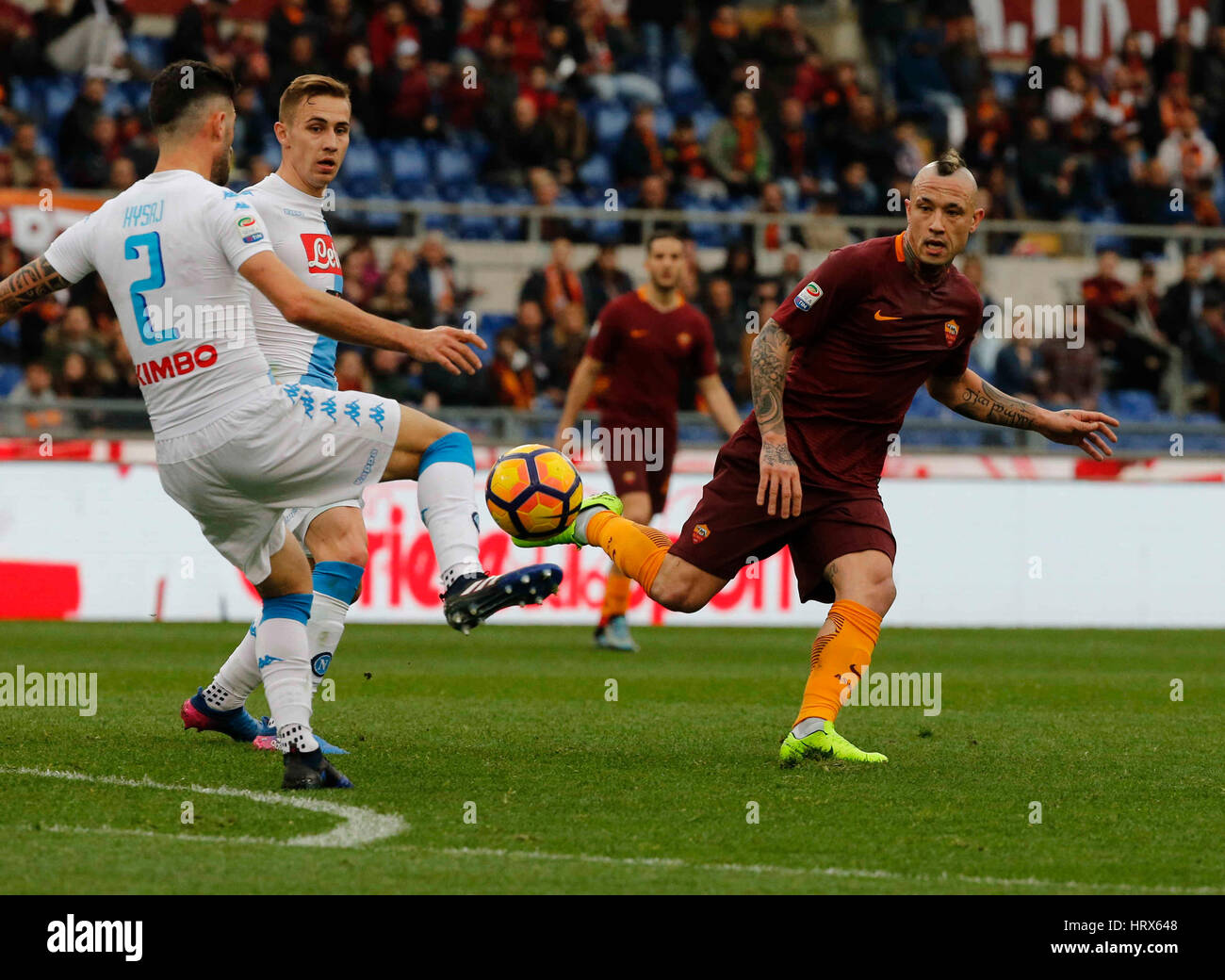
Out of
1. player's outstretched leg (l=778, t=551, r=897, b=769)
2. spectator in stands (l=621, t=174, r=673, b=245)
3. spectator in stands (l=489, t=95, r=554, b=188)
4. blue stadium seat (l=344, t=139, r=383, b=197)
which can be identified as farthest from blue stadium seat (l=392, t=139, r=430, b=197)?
player's outstretched leg (l=778, t=551, r=897, b=769)

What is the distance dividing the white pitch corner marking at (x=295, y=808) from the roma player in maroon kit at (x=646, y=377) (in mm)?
6134

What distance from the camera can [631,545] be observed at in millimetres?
7137

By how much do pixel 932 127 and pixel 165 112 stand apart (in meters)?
16.1

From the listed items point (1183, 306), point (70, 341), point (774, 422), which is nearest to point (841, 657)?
point (774, 422)

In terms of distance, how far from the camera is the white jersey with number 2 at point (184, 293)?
5.46 meters

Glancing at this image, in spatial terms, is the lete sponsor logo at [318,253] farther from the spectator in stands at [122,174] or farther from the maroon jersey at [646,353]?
the spectator in stands at [122,174]

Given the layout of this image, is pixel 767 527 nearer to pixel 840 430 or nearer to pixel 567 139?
pixel 840 430

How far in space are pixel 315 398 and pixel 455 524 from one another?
23.2 inches

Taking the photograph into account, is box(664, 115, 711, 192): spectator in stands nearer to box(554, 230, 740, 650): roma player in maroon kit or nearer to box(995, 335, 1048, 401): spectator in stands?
box(995, 335, 1048, 401): spectator in stands

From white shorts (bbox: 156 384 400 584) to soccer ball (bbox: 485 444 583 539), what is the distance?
95cm

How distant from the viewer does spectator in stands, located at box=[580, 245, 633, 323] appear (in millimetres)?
16031

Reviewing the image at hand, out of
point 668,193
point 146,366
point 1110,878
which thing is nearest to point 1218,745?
point 1110,878

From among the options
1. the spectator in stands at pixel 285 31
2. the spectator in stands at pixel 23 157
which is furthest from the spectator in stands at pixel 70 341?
the spectator in stands at pixel 285 31
